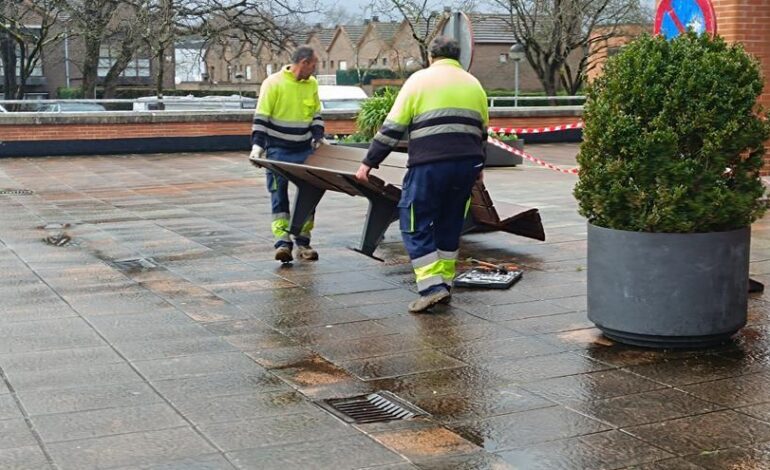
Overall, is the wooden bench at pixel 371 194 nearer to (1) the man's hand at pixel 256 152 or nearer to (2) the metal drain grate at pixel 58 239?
(1) the man's hand at pixel 256 152

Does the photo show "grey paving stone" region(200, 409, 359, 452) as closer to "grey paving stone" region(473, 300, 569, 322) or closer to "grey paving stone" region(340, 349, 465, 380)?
"grey paving stone" region(340, 349, 465, 380)

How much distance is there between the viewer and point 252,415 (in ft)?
16.6

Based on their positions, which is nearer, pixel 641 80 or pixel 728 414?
pixel 728 414

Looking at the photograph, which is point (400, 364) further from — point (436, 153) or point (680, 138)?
point (680, 138)

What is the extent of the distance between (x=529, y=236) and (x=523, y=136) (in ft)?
53.4

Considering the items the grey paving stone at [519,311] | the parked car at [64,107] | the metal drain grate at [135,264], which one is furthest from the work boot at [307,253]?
the parked car at [64,107]

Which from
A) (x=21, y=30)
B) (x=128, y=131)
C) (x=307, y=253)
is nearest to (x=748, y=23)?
(x=307, y=253)

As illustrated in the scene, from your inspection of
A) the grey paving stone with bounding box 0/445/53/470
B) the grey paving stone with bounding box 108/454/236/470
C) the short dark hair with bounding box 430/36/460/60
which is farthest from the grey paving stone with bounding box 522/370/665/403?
the short dark hair with bounding box 430/36/460/60

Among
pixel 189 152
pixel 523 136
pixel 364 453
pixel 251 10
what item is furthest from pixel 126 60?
pixel 364 453

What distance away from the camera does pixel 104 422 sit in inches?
195

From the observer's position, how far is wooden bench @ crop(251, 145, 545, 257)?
8547 mm

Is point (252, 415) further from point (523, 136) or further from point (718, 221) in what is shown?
point (523, 136)

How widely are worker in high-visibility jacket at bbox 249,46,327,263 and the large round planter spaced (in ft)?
12.2

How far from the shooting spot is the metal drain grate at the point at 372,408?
5.03 metres
